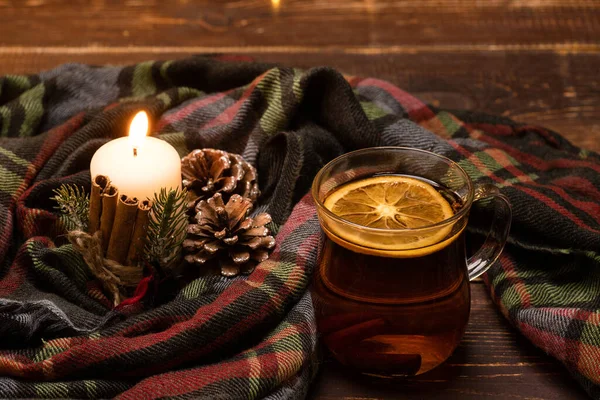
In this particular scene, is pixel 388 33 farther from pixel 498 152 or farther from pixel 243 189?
pixel 243 189

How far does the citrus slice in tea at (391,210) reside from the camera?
0.67m

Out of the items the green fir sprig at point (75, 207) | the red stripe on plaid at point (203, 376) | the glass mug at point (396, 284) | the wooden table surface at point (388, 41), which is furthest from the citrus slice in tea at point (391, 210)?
the wooden table surface at point (388, 41)

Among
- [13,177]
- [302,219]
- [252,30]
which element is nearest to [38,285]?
[13,177]

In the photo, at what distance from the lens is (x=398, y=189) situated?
0.75 meters

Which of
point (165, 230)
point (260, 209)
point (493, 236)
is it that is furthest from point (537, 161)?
point (165, 230)

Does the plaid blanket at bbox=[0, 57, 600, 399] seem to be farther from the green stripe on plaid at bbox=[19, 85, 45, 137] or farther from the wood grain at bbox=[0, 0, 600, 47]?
the wood grain at bbox=[0, 0, 600, 47]

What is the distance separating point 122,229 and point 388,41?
2.32 feet

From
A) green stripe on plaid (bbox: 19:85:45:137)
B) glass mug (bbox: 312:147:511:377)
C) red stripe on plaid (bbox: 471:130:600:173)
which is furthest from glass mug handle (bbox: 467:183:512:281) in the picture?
green stripe on plaid (bbox: 19:85:45:137)

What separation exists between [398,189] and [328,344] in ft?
0.52

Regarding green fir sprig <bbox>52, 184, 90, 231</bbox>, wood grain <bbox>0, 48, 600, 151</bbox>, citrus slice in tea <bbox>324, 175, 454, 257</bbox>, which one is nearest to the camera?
citrus slice in tea <bbox>324, 175, 454, 257</bbox>

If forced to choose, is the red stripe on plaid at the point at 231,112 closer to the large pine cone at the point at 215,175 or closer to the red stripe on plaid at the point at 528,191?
the large pine cone at the point at 215,175

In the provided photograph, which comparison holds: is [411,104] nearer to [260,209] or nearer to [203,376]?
[260,209]

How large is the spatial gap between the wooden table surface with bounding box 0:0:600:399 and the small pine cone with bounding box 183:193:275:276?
1.49 feet

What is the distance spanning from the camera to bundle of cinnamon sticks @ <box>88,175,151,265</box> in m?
0.75
